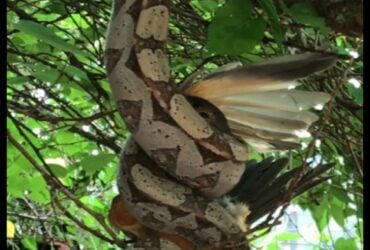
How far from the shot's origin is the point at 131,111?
0.60 metres

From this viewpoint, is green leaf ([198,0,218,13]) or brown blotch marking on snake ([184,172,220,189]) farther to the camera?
green leaf ([198,0,218,13])

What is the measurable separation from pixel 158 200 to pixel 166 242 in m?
0.05

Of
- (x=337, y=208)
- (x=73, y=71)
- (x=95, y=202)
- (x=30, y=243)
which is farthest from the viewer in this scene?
(x=95, y=202)

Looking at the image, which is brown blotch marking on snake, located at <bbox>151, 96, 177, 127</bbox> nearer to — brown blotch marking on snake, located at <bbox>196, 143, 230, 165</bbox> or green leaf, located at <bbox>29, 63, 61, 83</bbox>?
brown blotch marking on snake, located at <bbox>196, 143, 230, 165</bbox>

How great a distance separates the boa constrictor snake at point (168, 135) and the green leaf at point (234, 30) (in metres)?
0.03

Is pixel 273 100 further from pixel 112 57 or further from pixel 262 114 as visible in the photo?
pixel 112 57

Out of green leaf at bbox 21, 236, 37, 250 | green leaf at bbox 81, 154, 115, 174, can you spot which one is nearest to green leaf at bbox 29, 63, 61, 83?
green leaf at bbox 81, 154, 115, 174

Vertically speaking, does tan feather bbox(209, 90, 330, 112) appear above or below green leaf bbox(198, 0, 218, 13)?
below

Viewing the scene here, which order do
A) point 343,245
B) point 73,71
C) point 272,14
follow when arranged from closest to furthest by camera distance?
point 272,14
point 73,71
point 343,245

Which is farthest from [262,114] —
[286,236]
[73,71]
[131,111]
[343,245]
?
[286,236]

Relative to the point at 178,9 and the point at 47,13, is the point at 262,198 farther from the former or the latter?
the point at 47,13

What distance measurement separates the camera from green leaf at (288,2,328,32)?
0.62m

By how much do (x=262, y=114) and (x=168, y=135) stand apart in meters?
0.10

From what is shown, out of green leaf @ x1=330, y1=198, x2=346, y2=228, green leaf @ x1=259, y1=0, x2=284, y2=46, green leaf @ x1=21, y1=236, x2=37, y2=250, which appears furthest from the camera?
green leaf @ x1=21, y1=236, x2=37, y2=250
